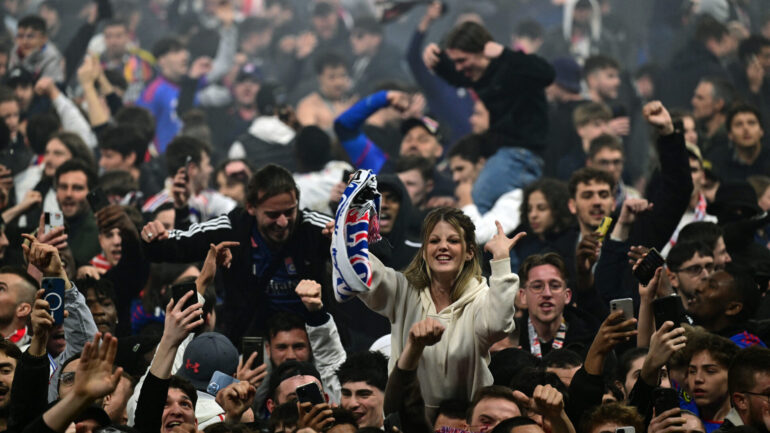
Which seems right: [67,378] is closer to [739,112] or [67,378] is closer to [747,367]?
[747,367]

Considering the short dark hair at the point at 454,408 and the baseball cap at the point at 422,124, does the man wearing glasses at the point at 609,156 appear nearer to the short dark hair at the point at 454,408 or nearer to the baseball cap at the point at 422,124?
the baseball cap at the point at 422,124

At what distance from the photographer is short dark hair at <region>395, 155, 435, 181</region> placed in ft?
36.5

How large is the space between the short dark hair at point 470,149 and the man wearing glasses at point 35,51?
508 cm

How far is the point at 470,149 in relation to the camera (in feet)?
37.5

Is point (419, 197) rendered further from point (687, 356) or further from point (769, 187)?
point (687, 356)

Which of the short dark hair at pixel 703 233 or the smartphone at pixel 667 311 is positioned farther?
the short dark hair at pixel 703 233

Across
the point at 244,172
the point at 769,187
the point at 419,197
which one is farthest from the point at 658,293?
the point at 244,172

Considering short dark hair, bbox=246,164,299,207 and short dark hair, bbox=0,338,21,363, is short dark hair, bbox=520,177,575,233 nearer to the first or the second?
short dark hair, bbox=246,164,299,207

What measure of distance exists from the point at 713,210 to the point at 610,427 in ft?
12.6

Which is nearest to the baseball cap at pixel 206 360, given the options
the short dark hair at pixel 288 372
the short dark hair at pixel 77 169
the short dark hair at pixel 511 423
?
the short dark hair at pixel 288 372

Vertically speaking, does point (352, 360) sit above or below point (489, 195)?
above

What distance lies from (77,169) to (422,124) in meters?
3.44

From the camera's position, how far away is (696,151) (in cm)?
988

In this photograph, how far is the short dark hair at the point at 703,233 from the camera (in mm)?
8594
